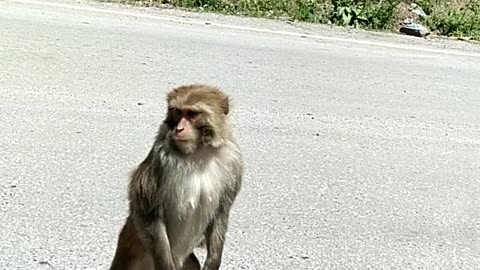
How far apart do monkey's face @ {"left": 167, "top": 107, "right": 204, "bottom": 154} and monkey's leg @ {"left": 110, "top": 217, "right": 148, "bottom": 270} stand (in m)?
0.40

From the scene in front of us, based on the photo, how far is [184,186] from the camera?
331 centimetres

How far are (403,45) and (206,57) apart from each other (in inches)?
95.2

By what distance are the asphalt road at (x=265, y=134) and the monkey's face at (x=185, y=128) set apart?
121 cm

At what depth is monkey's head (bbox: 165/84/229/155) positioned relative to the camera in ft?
10.5

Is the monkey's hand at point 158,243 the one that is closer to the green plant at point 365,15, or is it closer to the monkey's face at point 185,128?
the monkey's face at point 185,128

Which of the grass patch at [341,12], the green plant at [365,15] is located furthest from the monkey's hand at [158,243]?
the green plant at [365,15]

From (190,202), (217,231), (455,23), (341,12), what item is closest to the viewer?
(190,202)

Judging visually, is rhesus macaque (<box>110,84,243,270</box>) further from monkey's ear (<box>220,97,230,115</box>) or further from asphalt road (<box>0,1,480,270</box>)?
asphalt road (<box>0,1,480,270</box>)

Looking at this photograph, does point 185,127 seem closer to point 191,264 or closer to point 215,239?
point 215,239

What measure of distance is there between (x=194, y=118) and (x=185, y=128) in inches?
1.9

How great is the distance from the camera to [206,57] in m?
8.20

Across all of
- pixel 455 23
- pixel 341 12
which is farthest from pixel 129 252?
pixel 455 23

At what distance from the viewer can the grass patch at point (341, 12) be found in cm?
1028

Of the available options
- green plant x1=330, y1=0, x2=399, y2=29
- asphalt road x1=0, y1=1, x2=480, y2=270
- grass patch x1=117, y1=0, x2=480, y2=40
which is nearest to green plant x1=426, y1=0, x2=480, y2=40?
grass patch x1=117, y1=0, x2=480, y2=40
